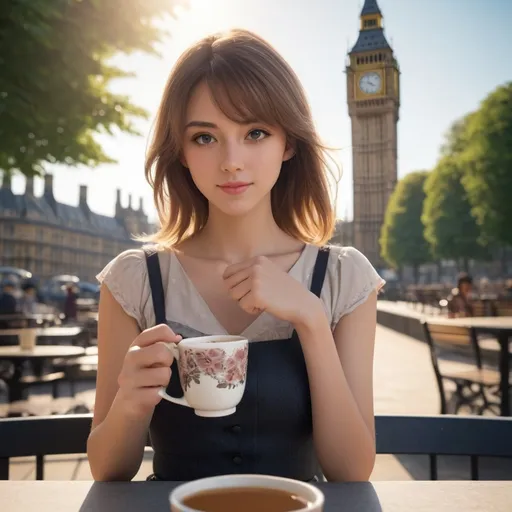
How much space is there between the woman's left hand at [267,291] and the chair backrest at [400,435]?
0.36m

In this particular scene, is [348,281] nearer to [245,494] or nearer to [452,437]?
[452,437]

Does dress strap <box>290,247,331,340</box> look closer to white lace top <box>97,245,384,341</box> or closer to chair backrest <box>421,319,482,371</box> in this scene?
white lace top <box>97,245,384,341</box>

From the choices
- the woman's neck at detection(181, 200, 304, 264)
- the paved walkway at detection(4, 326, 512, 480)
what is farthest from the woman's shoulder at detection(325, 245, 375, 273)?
the paved walkway at detection(4, 326, 512, 480)

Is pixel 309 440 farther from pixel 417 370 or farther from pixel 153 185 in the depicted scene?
pixel 417 370

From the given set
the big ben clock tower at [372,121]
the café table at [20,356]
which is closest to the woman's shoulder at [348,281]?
the café table at [20,356]

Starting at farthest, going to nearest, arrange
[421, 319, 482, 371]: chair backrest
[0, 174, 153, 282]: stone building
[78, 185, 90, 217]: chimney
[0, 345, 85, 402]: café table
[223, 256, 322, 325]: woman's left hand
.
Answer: [78, 185, 90, 217]: chimney
[0, 174, 153, 282]: stone building
[421, 319, 482, 371]: chair backrest
[0, 345, 85, 402]: café table
[223, 256, 322, 325]: woman's left hand

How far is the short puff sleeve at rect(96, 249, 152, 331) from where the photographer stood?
1575 mm

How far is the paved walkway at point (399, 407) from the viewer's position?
4.00 metres

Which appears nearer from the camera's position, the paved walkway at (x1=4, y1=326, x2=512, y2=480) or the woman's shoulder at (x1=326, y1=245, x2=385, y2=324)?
the woman's shoulder at (x1=326, y1=245, x2=385, y2=324)

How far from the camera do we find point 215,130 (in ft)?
4.68

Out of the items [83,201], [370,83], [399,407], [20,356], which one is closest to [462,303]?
[399,407]

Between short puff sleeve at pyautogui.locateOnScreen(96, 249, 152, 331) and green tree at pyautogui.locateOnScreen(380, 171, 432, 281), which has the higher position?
green tree at pyautogui.locateOnScreen(380, 171, 432, 281)

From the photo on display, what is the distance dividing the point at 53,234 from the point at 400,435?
73.2 metres

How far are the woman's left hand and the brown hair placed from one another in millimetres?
386
